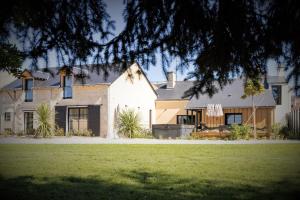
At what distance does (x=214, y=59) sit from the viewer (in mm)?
4215

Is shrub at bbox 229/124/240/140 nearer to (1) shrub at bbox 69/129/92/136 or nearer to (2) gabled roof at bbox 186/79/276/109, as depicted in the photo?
(2) gabled roof at bbox 186/79/276/109

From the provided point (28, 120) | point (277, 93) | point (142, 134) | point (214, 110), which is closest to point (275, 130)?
point (214, 110)

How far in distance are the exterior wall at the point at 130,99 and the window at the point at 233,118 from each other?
24.8 ft

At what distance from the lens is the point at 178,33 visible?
4.21 metres

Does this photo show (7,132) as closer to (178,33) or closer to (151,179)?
(151,179)

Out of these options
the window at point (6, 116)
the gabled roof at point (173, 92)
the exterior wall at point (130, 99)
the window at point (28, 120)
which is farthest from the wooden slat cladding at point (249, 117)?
the window at point (6, 116)

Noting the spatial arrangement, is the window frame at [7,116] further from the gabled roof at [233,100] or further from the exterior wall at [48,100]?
the gabled roof at [233,100]

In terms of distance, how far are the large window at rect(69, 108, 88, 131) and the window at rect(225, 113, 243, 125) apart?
482 inches

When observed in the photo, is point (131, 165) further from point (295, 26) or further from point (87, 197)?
point (295, 26)

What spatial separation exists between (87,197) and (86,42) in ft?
8.04

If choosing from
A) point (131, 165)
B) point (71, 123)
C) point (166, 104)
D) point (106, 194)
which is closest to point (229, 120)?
point (166, 104)

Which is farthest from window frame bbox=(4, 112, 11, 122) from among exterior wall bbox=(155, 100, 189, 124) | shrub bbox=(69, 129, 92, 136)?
exterior wall bbox=(155, 100, 189, 124)

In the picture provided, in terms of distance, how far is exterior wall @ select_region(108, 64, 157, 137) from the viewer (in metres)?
A: 28.3

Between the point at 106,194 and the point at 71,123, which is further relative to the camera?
the point at 71,123
